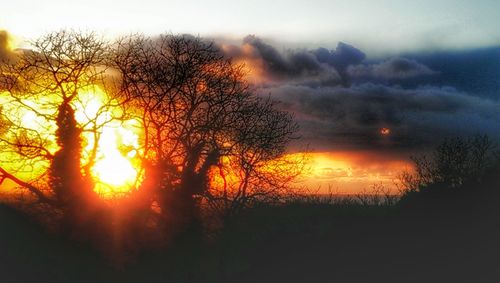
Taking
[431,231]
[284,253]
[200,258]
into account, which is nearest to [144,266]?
[200,258]

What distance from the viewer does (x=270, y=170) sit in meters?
42.1

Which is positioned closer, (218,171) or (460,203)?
(218,171)

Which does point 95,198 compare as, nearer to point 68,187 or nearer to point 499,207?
point 68,187

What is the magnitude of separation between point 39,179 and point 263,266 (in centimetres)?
1725

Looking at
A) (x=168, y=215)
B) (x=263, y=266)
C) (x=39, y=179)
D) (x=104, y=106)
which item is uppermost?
(x=104, y=106)

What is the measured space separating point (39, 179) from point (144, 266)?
31.8 feet

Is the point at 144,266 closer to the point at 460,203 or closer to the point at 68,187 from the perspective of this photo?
the point at 68,187

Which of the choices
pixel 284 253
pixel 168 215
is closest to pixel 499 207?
pixel 284 253

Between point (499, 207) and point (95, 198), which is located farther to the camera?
point (499, 207)

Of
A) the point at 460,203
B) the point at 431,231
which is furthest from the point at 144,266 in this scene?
the point at 460,203

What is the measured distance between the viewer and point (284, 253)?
42812mm

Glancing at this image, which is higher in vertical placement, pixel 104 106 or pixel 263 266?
pixel 104 106

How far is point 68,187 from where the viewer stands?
39000mm

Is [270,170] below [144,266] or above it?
above
